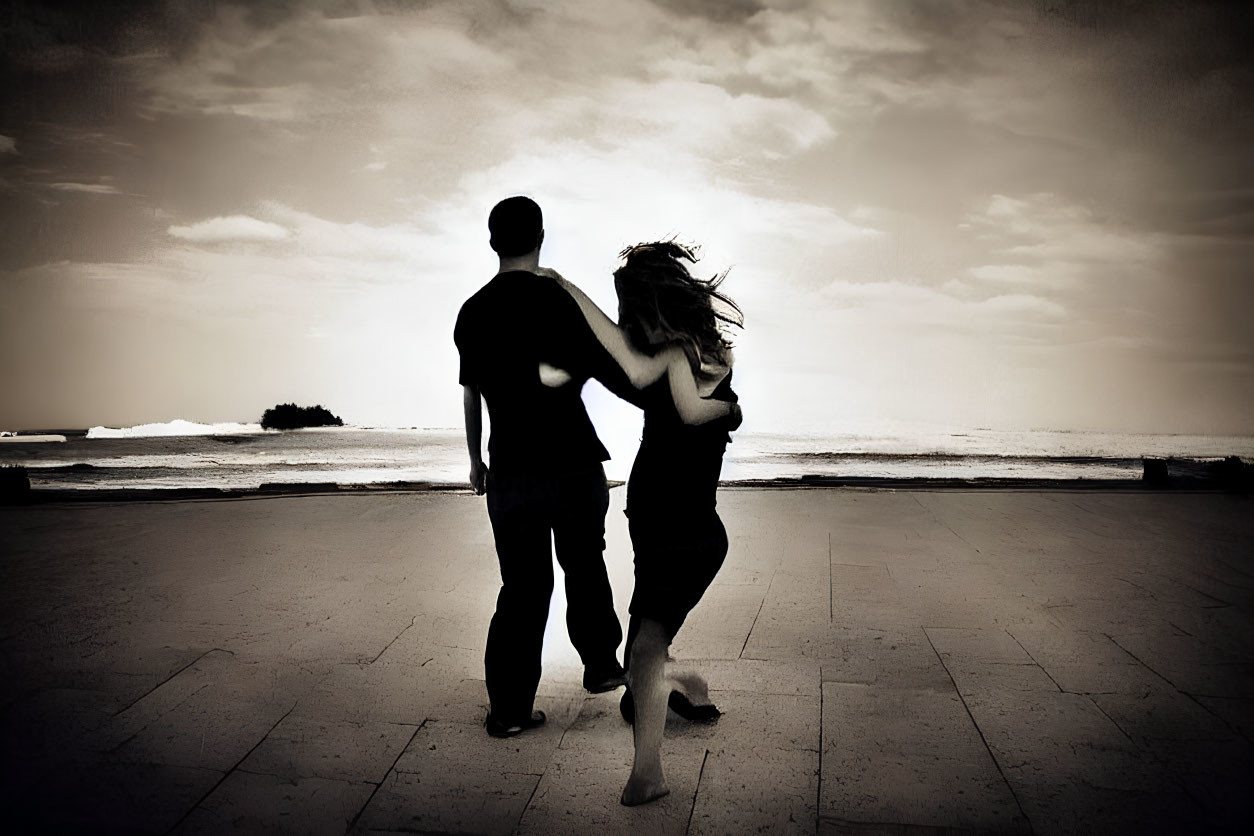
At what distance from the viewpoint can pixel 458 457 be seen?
830 inches

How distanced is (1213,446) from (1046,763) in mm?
23199

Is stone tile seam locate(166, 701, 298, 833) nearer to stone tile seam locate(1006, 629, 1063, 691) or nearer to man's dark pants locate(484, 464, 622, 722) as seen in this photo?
man's dark pants locate(484, 464, 622, 722)

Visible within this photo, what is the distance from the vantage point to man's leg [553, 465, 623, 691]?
9.09 ft

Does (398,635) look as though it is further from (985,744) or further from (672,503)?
(985,744)

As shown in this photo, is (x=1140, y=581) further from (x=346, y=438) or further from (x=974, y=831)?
(x=346, y=438)

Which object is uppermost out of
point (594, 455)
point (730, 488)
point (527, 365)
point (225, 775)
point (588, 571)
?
point (527, 365)

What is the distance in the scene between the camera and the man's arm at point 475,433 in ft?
9.33

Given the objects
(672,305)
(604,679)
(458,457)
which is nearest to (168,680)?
(604,679)

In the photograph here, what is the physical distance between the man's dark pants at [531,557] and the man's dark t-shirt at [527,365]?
0.23 feet

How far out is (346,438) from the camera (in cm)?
3041

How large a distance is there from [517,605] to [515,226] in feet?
4.01

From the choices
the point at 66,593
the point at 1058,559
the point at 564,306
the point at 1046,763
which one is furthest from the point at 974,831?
the point at 66,593

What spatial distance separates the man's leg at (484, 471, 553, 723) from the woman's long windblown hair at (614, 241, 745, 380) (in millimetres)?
766

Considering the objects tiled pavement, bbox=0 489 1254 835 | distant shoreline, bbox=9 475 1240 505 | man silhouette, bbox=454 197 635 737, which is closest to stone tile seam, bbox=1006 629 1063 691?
tiled pavement, bbox=0 489 1254 835
